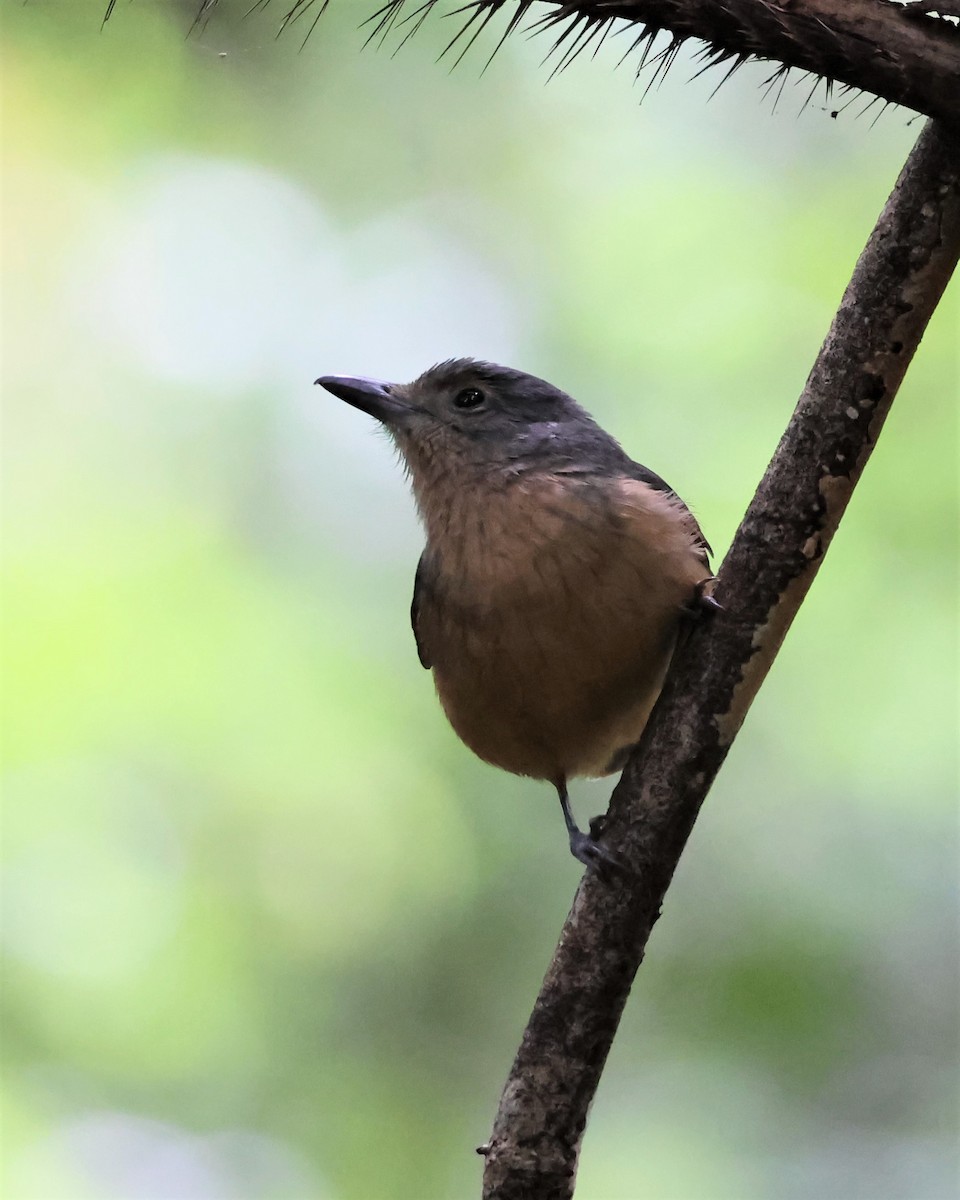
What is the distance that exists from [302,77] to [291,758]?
5.74ft

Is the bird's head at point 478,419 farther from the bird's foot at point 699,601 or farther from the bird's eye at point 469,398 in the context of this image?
the bird's foot at point 699,601

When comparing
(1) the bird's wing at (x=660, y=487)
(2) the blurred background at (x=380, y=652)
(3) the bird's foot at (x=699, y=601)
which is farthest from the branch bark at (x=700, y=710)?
(2) the blurred background at (x=380, y=652)

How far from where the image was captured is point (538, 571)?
6.97ft

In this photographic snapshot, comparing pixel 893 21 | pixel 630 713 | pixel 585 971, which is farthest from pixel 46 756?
pixel 893 21

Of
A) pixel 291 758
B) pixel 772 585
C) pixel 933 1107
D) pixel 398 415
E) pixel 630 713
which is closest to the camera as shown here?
pixel 772 585

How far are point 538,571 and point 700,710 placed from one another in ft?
1.46

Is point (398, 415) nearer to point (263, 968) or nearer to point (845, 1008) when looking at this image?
point (263, 968)

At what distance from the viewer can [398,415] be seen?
98.0 inches

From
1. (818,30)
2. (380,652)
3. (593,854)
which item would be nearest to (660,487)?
(593,854)

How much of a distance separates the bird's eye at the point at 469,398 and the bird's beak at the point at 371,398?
0.29 feet

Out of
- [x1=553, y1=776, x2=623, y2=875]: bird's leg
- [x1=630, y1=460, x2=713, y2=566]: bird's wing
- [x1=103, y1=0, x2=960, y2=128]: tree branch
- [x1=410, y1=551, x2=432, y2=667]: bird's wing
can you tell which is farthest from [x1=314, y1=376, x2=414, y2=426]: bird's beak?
[x1=103, y1=0, x2=960, y2=128]: tree branch

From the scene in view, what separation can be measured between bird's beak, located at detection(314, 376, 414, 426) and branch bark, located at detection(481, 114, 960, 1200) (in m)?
0.90

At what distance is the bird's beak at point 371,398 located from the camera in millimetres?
2492

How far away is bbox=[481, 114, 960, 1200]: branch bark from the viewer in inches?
65.8
